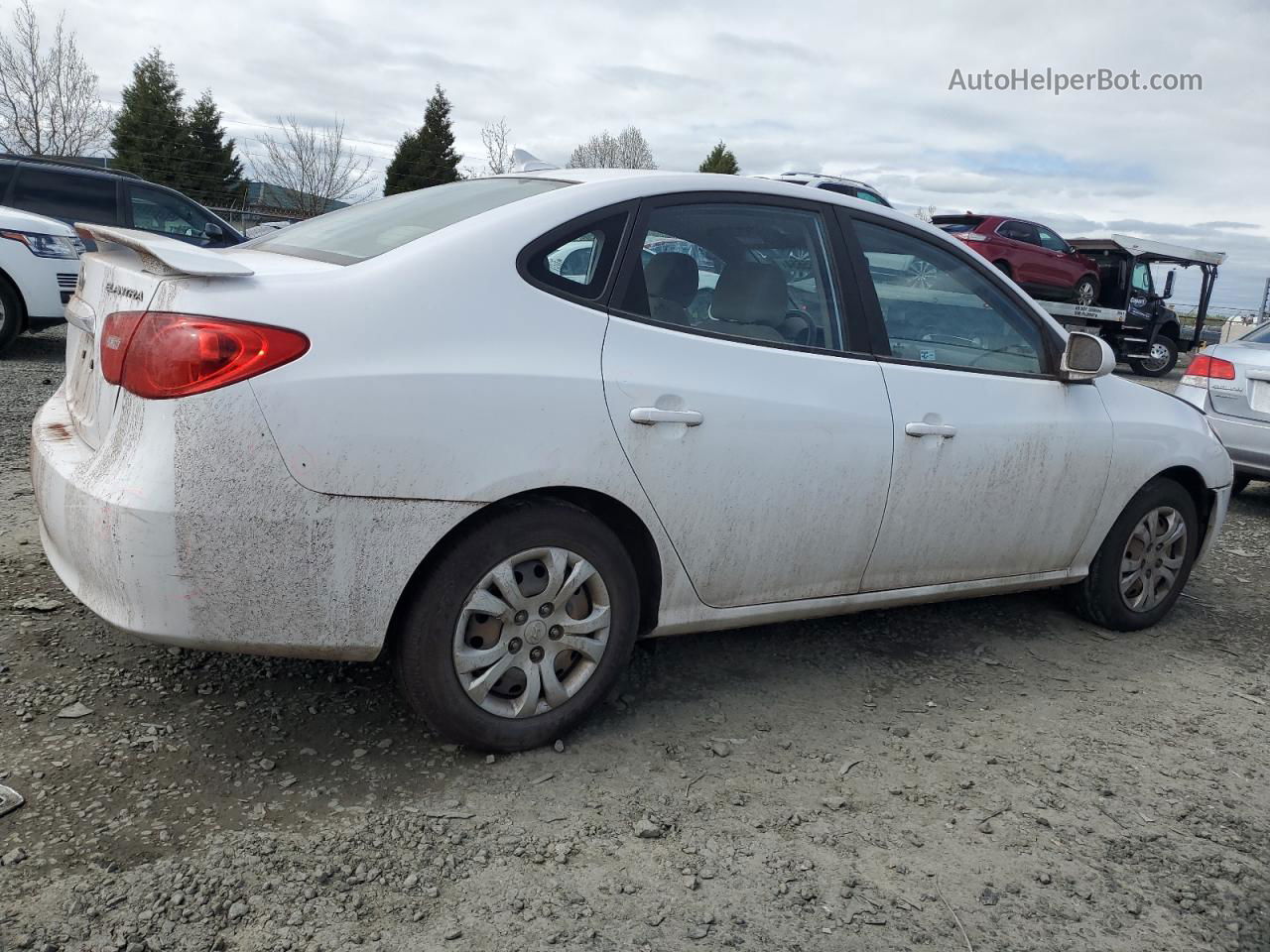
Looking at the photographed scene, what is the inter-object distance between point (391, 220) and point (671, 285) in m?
0.88

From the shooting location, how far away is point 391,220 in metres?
3.19

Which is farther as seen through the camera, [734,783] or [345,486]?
[734,783]

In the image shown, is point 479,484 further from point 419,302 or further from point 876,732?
point 876,732

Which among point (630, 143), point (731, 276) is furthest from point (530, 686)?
point (630, 143)

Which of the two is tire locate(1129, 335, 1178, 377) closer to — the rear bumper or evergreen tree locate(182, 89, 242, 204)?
→ the rear bumper

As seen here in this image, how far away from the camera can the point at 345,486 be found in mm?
2465

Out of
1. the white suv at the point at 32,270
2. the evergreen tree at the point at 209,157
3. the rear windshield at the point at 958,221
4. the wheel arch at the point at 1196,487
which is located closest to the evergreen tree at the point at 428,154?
the evergreen tree at the point at 209,157

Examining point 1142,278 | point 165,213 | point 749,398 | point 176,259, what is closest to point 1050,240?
point 1142,278

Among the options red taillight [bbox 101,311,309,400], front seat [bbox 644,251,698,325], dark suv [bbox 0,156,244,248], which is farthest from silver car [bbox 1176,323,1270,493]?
dark suv [bbox 0,156,244,248]

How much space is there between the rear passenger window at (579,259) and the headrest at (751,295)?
0.37 meters

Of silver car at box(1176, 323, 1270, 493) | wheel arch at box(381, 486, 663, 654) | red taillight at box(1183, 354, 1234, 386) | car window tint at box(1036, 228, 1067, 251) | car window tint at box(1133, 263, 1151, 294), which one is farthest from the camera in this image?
car window tint at box(1133, 263, 1151, 294)

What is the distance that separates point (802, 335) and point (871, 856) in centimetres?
155

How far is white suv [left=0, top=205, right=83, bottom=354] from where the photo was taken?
27.4ft

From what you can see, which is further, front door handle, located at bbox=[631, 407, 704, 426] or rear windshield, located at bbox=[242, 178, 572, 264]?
rear windshield, located at bbox=[242, 178, 572, 264]
